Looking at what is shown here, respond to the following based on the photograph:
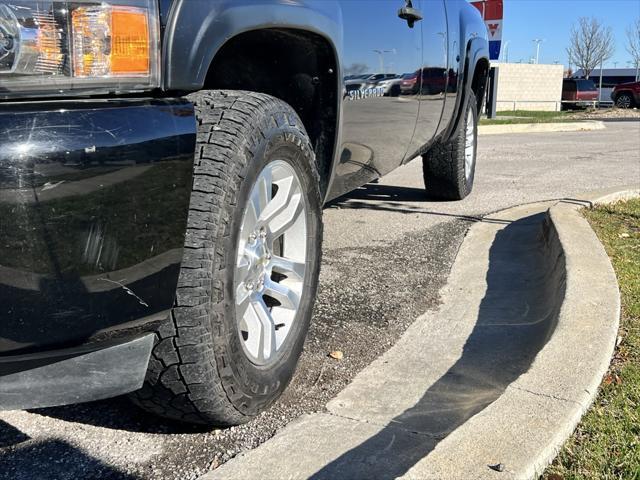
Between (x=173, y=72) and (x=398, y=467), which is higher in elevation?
(x=173, y=72)

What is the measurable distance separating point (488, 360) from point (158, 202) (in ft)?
5.83

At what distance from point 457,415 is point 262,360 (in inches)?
28.3

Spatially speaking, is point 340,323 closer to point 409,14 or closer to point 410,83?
Result: point 410,83

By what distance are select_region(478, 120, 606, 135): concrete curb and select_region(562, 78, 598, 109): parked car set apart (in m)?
20.1

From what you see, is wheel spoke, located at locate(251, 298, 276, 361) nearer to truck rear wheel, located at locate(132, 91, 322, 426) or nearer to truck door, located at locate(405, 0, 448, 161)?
truck rear wheel, located at locate(132, 91, 322, 426)

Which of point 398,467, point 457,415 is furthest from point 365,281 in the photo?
point 398,467

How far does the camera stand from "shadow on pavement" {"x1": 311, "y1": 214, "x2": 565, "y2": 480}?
7.08 ft

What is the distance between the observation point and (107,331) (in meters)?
1.71

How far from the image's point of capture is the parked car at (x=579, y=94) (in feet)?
120

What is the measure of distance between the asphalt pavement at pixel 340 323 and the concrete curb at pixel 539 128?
260 inches

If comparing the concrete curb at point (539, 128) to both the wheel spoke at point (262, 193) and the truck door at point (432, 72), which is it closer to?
the truck door at point (432, 72)

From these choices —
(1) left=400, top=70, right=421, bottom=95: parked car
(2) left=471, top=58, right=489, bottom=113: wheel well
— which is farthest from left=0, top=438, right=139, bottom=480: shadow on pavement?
(2) left=471, top=58, right=489, bottom=113: wheel well

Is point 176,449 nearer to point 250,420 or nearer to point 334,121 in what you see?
point 250,420

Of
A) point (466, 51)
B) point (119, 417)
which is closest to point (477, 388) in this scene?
point (119, 417)
